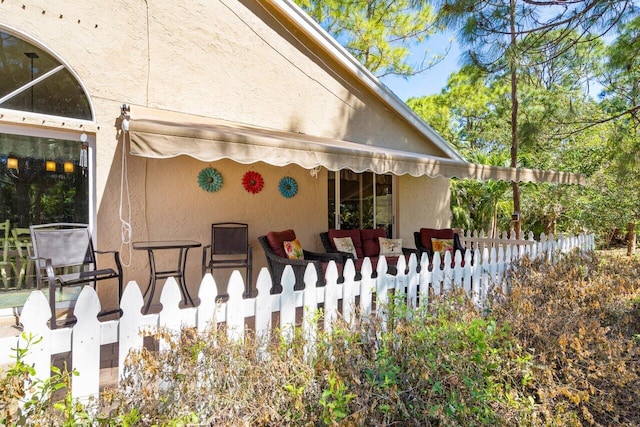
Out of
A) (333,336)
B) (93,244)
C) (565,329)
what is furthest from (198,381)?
(93,244)

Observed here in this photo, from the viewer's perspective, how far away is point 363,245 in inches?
395

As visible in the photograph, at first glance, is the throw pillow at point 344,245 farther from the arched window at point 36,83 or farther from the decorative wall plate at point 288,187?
the arched window at point 36,83

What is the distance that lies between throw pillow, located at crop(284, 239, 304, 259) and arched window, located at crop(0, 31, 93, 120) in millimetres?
4403

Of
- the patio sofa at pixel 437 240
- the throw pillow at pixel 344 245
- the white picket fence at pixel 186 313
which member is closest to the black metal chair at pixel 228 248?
the throw pillow at pixel 344 245

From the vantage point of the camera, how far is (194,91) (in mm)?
8039

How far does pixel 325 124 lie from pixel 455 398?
8306 millimetres

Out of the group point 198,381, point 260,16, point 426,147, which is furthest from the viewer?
point 426,147

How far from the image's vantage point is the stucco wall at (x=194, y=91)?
22.2 ft

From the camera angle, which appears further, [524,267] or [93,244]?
[93,244]

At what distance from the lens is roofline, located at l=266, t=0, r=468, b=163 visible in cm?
918

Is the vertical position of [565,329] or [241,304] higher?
[241,304]

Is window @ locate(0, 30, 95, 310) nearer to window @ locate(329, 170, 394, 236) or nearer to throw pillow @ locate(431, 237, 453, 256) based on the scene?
window @ locate(329, 170, 394, 236)

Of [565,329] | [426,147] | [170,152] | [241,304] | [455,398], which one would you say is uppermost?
[426,147]

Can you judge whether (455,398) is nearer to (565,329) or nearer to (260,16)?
(565,329)
